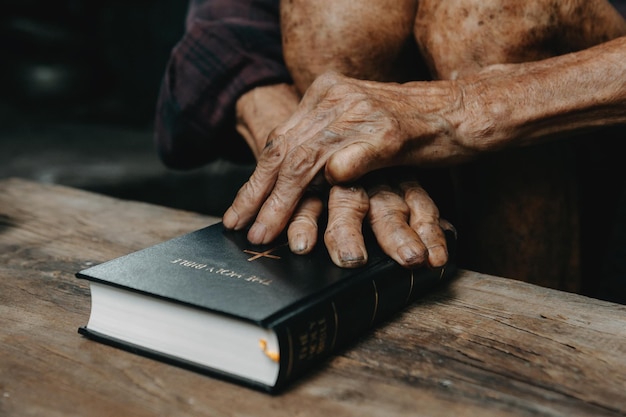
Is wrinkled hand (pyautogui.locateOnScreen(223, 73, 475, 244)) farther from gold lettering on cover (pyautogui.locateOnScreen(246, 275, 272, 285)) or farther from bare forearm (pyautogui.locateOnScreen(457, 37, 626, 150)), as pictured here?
gold lettering on cover (pyautogui.locateOnScreen(246, 275, 272, 285))

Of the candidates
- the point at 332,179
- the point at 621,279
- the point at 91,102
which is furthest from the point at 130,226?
the point at 91,102

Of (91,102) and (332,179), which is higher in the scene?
(332,179)

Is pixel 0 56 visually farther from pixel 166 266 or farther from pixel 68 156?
pixel 166 266

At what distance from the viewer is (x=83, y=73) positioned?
13.9 ft

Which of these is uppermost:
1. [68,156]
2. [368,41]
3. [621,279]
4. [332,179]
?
[368,41]

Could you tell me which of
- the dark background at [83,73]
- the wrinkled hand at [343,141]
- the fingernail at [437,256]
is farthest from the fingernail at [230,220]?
the dark background at [83,73]

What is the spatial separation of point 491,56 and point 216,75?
530mm

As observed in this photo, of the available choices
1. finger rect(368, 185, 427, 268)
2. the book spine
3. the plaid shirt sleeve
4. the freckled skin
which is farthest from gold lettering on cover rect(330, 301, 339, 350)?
the plaid shirt sleeve

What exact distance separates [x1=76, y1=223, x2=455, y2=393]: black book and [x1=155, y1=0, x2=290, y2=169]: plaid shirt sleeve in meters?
0.58

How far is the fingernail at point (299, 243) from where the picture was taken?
745mm

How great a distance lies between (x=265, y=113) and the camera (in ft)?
3.86

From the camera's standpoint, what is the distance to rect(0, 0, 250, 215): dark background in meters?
3.76

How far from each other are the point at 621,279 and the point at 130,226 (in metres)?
1.03

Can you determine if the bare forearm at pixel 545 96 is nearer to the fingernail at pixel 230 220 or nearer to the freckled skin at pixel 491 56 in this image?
the freckled skin at pixel 491 56
